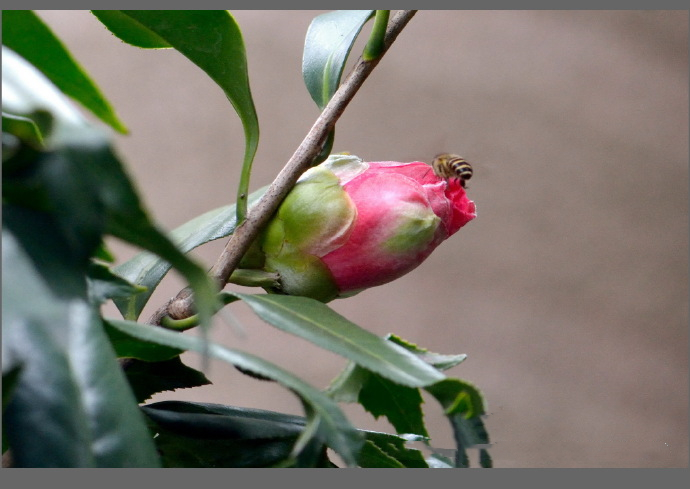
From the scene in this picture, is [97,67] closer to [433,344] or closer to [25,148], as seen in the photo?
[433,344]

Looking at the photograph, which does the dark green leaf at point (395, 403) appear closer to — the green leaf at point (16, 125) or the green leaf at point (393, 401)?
the green leaf at point (393, 401)

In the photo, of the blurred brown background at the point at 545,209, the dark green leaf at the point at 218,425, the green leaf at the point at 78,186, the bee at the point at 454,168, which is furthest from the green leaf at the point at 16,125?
the blurred brown background at the point at 545,209

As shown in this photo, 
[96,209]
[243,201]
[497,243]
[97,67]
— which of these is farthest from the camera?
[497,243]

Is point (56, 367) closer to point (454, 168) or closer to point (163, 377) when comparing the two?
point (163, 377)

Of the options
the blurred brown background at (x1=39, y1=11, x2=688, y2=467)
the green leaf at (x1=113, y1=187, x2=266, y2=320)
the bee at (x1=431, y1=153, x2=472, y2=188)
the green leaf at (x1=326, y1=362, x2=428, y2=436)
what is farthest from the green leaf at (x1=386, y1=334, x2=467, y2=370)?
the blurred brown background at (x1=39, y1=11, x2=688, y2=467)

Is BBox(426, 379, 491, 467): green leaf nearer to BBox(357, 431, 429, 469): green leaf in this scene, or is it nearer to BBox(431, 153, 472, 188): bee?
BBox(357, 431, 429, 469): green leaf

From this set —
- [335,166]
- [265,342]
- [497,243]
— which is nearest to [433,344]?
[497,243]

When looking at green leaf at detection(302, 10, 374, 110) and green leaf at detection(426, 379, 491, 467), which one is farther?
green leaf at detection(302, 10, 374, 110)
